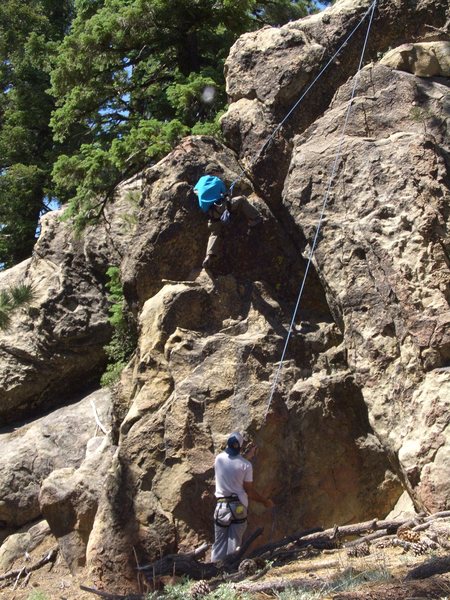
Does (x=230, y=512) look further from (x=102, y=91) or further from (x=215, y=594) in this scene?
(x=102, y=91)

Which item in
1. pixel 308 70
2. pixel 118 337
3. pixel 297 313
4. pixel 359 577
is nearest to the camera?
pixel 359 577

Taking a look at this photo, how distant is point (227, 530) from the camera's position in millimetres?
7969

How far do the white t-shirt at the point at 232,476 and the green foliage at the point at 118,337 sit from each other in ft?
17.5

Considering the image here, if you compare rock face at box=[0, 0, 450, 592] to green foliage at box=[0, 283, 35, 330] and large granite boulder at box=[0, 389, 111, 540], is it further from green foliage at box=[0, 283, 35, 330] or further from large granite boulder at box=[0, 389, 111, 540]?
large granite boulder at box=[0, 389, 111, 540]

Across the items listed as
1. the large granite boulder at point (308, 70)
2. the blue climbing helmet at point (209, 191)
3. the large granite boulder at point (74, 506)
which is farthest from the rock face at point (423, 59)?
the large granite boulder at point (74, 506)

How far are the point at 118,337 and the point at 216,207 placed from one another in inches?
174

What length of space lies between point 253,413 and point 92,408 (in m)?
5.80

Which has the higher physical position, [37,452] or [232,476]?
[37,452]

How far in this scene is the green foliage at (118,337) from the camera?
13.1 meters

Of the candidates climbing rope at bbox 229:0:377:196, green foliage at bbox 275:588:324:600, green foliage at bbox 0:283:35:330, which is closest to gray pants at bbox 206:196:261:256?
climbing rope at bbox 229:0:377:196

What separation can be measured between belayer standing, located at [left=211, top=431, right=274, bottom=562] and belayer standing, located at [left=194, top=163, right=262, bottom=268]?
322cm

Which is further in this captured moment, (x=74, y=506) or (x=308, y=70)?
(x=308, y=70)

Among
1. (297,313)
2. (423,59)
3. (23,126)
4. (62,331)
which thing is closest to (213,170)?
→ (297,313)

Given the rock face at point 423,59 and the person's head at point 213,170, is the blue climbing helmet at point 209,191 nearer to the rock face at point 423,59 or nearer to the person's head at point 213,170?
the person's head at point 213,170
